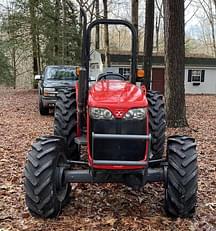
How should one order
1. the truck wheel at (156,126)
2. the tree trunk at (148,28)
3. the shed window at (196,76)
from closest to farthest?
1. the truck wheel at (156,126)
2. the tree trunk at (148,28)
3. the shed window at (196,76)

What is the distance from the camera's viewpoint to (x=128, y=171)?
3891 mm

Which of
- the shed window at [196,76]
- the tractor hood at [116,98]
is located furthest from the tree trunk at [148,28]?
the shed window at [196,76]

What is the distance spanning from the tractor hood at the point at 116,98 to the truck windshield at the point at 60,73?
29.7 feet

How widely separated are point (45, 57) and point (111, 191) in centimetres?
1959

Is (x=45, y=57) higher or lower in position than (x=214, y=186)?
higher

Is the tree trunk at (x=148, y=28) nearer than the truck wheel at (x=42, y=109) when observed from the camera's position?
No

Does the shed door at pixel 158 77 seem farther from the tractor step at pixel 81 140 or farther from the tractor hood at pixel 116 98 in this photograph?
the tractor hood at pixel 116 98

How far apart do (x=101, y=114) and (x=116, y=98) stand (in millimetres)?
248

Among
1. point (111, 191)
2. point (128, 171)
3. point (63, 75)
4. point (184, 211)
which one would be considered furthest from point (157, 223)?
point (63, 75)

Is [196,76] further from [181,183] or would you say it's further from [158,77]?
[181,183]

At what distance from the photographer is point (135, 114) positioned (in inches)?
152

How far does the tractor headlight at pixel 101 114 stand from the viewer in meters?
3.86

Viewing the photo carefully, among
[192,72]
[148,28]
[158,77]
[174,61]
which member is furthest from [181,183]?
[192,72]

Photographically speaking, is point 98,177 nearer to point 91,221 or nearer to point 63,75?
point 91,221
